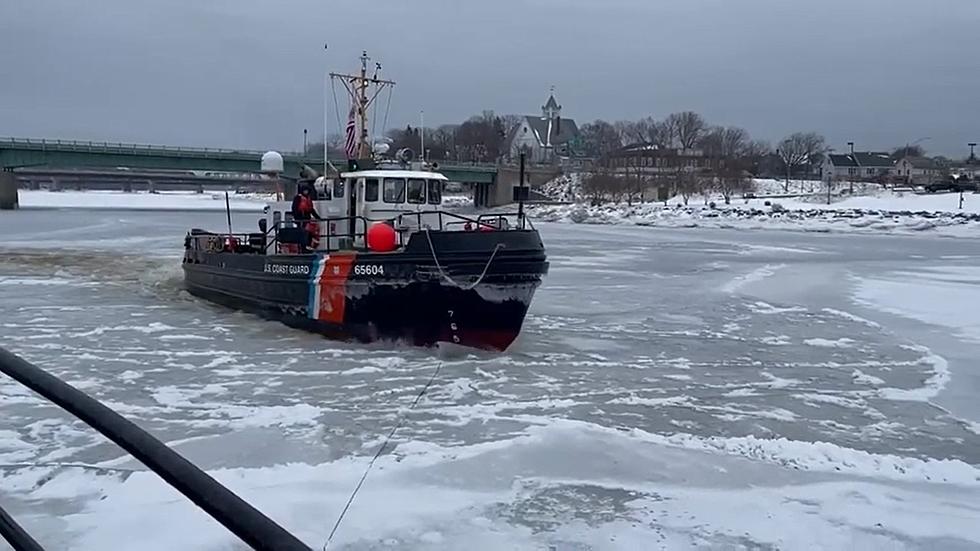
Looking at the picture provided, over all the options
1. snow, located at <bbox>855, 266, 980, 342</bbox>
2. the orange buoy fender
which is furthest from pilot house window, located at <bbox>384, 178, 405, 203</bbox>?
snow, located at <bbox>855, 266, 980, 342</bbox>

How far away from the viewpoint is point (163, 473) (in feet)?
4.68

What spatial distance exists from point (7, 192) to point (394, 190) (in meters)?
57.1

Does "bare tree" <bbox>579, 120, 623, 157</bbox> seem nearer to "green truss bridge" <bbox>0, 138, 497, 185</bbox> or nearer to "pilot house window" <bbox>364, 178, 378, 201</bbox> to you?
"green truss bridge" <bbox>0, 138, 497, 185</bbox>

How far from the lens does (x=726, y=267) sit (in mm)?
22016

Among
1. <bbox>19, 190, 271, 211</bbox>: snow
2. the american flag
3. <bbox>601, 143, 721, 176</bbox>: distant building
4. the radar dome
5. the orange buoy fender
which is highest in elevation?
<bbox>601, 143, 721, 176</bbox>: distant building

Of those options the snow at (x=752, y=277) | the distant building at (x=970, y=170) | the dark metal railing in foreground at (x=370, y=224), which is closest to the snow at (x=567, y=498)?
the dark metal railing in foreground at (x=370, y=224)

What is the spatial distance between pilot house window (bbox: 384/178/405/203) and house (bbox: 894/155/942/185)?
93.6m

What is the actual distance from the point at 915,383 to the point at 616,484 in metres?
4.53

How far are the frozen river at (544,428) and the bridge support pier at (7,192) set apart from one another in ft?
170

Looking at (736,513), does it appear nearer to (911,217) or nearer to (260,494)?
(260,494)

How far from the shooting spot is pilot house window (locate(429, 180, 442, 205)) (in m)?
12.4

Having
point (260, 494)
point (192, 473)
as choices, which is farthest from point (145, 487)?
point (192, 473)

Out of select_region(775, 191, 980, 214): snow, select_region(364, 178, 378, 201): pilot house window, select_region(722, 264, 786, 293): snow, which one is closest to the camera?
select_region(364, 178, 378, 201): pilot house window

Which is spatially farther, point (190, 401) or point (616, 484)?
point (190, 401)
